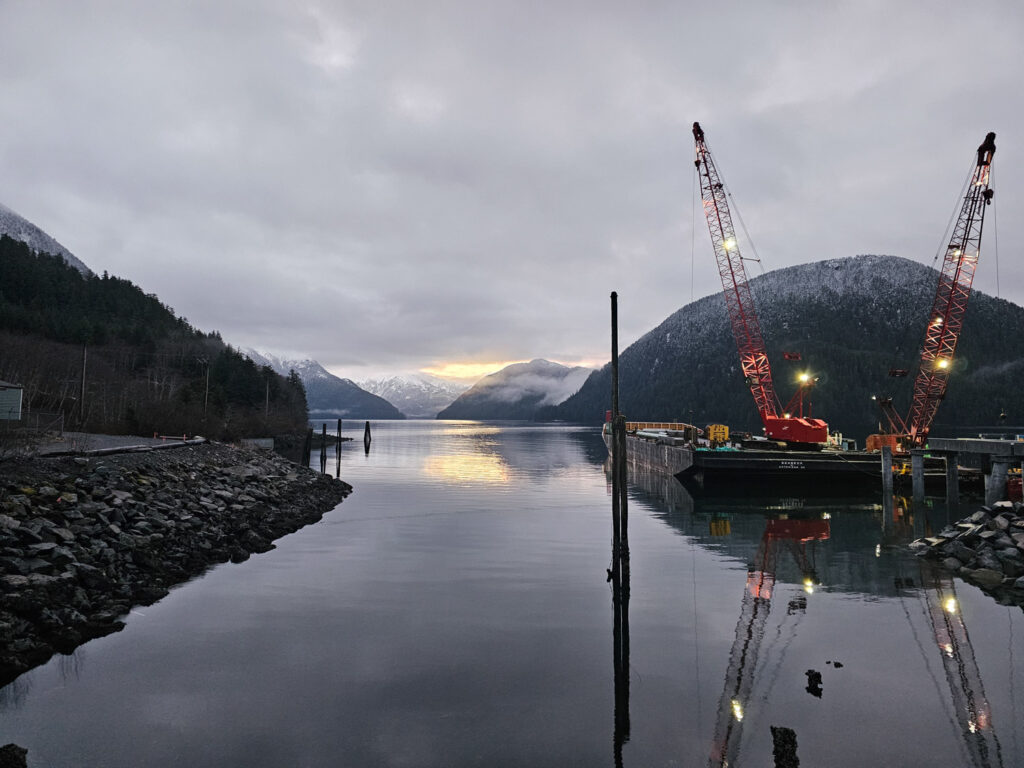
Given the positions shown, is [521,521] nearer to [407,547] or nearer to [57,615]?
[407,547]

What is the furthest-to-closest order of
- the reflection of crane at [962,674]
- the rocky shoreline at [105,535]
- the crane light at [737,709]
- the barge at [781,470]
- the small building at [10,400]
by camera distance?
1. the barge at [781,470]
2. the small building at [10,400]
3. the rocky shoreline at [105,535]
4. the crane light at [737,709]
5. the reflection of crane at [962,674]

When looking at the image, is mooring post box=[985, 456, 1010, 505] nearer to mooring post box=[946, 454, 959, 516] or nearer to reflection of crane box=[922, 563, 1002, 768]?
mooring post box=[946, 454, 959, 516]

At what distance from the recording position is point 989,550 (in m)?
23.9

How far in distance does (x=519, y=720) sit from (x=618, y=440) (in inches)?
498

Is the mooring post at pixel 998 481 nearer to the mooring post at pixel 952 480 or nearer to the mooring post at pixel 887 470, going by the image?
the mooring post at pixel 952 480

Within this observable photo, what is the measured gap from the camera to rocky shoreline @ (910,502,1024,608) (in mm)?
21234

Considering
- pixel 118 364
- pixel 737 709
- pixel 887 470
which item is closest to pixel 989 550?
pixel 737 709

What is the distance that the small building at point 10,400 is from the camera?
49.8 metres

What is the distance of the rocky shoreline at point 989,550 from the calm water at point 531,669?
1257 millimetres

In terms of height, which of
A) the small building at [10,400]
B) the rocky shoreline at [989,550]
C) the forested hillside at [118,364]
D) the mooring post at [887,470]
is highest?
the forested hillside at [118,364]

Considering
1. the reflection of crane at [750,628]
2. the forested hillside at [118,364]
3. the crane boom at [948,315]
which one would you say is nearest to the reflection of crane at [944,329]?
the crane boom at [948,315]

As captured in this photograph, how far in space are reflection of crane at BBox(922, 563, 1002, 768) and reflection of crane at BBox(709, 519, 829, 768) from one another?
12.8 feet

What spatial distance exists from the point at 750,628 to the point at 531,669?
23.8 feet

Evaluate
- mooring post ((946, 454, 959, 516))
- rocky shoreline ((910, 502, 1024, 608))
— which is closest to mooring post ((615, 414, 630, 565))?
rocky shoreline ((910, 502, 1024, 608))
